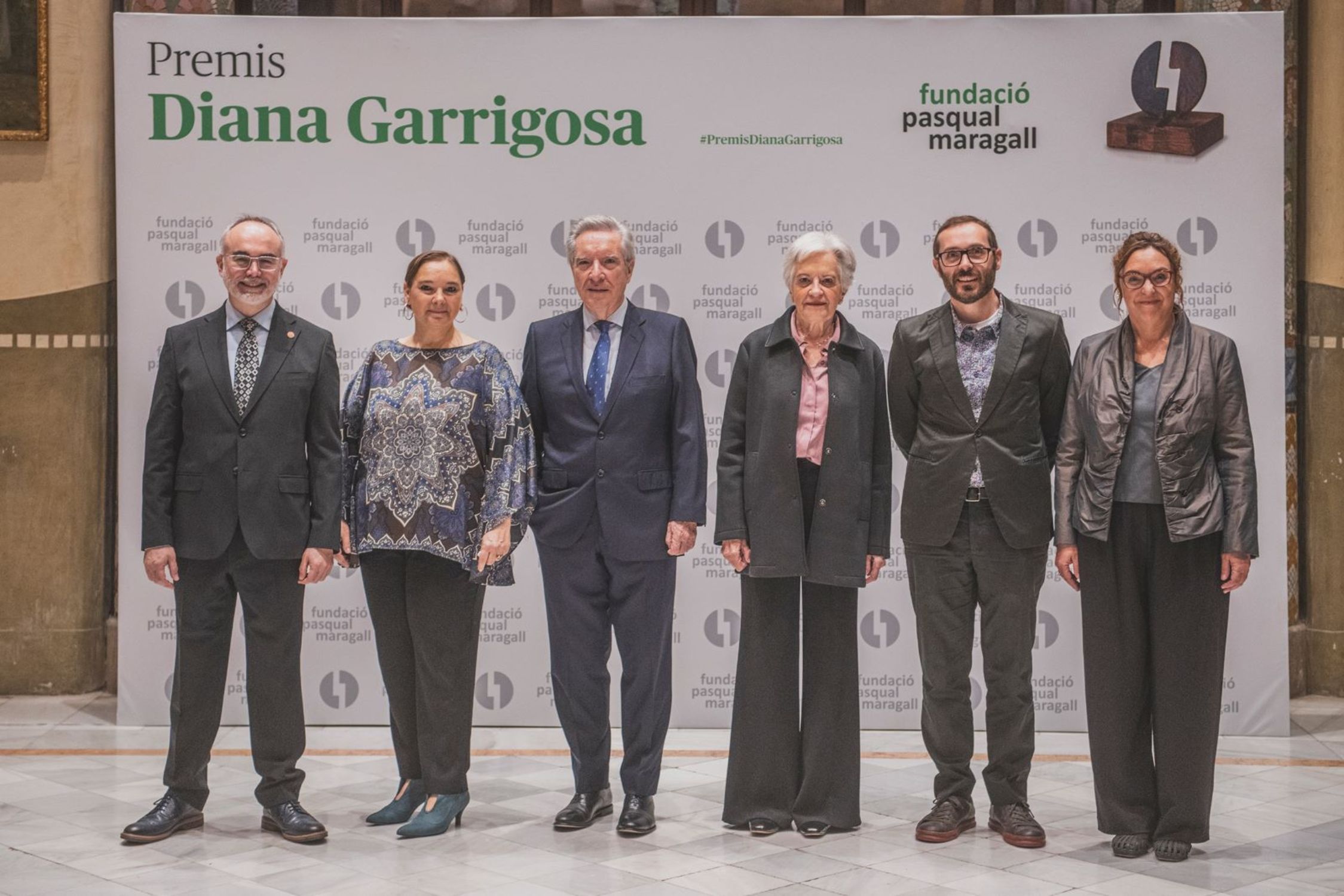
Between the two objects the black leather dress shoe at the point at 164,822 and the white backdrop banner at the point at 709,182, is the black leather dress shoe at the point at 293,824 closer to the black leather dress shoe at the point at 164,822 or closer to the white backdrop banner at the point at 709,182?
the black leather dress shoe at the point at 164,822

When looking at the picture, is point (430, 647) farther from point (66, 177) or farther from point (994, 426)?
point (66, 177)

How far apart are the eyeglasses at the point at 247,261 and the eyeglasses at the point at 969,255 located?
6.37 ft

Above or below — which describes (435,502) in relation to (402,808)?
above

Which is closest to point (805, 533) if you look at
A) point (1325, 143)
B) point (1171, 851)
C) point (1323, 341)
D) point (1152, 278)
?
point (1152, 278)

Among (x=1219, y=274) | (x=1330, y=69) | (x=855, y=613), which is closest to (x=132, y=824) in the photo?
(x=855, y=613)

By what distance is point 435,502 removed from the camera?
4.27m

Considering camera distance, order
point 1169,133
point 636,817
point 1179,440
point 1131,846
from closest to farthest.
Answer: point 1179,440 → point 1131,846 → point 636,817 → point 1169,133

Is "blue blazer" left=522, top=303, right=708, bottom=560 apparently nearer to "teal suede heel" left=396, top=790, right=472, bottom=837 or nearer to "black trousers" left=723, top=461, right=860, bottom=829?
"black trousers" left=723, top=461, right=860, bottom=829

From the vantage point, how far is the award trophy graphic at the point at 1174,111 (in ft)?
18.4

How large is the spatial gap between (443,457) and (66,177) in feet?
9.06

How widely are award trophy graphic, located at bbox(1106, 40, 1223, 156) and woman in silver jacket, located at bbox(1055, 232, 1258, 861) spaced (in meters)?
1.64

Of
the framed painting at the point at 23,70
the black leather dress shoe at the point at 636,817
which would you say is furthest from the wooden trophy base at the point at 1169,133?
the framed painting at the point at 23,70

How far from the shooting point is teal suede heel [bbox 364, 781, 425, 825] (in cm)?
450

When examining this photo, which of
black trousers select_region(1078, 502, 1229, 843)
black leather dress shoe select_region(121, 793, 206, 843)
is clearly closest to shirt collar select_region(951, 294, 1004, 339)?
black trousers select_region(1078, 502, 1229, 843)
